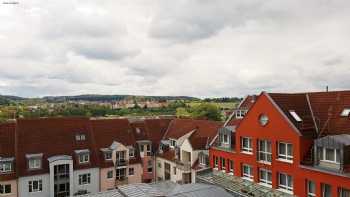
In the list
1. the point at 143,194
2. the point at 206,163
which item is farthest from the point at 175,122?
the point at 143,194

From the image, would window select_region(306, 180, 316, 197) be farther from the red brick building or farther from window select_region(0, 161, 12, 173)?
window select_region(0, 161, 12, 173)

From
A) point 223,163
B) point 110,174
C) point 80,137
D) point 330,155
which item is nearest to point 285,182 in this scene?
point 330,155

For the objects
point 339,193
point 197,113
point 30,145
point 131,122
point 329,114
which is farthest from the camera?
point 197,113

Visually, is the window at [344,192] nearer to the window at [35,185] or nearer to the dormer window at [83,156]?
the dormer window at [83,156]

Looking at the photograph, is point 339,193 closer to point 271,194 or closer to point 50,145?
point 271,194

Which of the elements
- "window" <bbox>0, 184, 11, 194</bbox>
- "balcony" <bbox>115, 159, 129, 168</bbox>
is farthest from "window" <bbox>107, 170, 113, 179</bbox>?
"window" <bbox>0, 184, 11, 194</bbox>

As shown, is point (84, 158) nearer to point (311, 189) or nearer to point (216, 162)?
point (216, 162)

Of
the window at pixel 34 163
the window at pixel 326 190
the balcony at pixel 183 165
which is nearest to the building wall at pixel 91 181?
the window at pixel 34 163
